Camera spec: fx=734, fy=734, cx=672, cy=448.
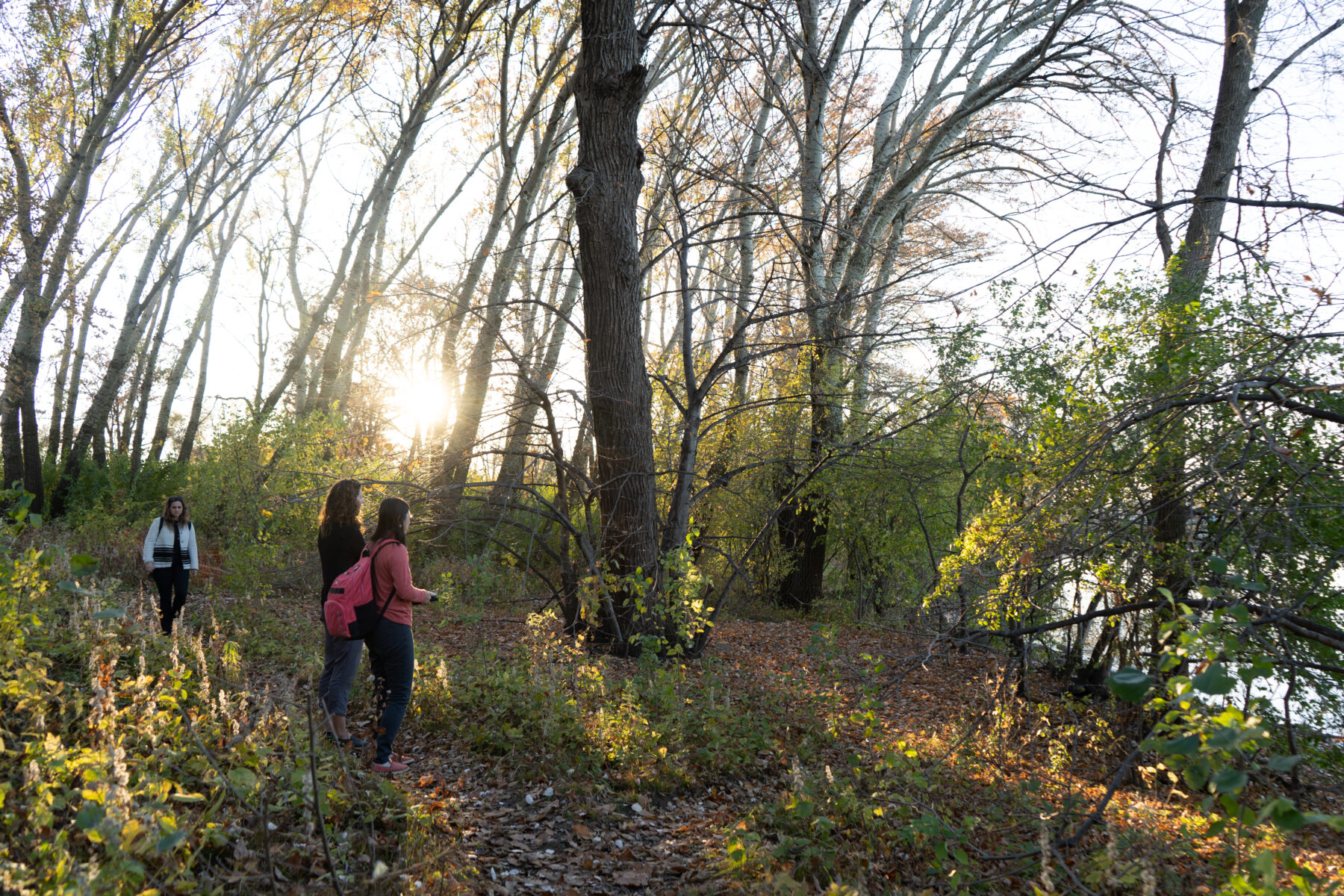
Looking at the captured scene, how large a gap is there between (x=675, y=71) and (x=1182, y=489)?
10.3 m

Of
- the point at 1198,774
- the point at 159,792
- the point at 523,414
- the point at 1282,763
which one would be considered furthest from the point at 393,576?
the point at 523,414

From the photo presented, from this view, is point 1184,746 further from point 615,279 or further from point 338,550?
point 615,279

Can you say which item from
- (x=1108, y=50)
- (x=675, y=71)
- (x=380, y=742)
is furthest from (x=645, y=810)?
(x=675, y=71)

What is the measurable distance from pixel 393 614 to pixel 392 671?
325mm

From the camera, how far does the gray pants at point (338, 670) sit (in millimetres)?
4391

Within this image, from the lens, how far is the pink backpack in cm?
426

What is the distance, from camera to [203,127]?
16219 millimetres

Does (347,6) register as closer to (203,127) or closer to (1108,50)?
(203,127)

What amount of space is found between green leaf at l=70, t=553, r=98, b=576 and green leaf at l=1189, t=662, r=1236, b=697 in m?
2.90

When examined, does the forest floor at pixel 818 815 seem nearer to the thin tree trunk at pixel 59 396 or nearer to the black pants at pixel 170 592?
the black pants at pixel 170 592

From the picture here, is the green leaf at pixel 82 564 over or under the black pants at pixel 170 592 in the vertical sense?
over

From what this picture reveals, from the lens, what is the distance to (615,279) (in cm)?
655

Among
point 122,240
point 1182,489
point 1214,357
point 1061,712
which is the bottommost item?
point 1061,712

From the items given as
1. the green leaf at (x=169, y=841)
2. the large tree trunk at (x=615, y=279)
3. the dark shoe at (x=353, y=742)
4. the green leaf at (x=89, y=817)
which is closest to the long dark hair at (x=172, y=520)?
the dark shoe at (x=353, y=742)
